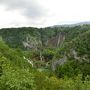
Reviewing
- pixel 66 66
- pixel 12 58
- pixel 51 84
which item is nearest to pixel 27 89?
pixel 51 84

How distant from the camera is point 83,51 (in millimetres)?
143375

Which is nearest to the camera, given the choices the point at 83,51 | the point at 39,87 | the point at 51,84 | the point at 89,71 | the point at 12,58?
the point at 39,87

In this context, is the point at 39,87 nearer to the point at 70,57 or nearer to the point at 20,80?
the point at 20,80

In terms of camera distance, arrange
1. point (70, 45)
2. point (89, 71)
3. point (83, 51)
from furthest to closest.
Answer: point (70, 45)
point (83, 51)
point (89, 71)

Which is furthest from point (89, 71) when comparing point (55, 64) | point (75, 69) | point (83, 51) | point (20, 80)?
point (20, 80)

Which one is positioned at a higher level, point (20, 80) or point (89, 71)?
point (20, 80)

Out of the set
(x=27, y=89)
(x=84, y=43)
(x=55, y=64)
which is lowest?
(x=55, y=64)

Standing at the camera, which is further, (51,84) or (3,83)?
(51,84)

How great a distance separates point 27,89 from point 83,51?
11777 centimetres

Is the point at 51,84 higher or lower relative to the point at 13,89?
lower

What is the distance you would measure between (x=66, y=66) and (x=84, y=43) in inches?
793

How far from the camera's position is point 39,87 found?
165 ft

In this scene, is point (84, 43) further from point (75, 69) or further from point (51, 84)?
point (51, 84)

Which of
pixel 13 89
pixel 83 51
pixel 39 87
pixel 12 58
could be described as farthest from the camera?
pixel 83 51
